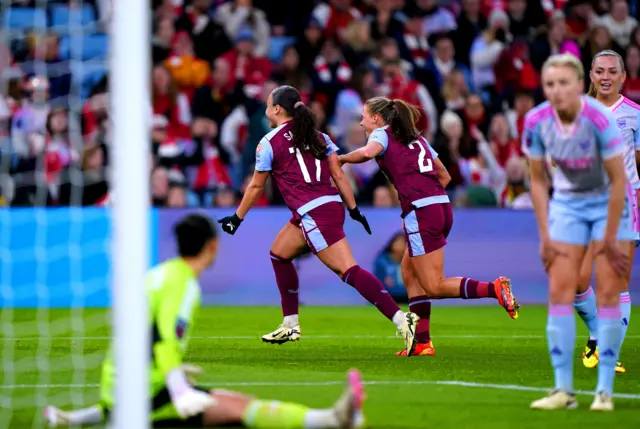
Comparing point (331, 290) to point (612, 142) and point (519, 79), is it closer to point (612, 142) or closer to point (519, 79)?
point (519, 79)

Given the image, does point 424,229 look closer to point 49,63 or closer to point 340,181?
point 340,181

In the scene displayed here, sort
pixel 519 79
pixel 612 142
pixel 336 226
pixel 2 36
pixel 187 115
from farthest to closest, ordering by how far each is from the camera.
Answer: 1. pixel 519 79
2. pixel 187 115
3. pixel 2 36
4. pixel 336 226
5. pixel 612 142

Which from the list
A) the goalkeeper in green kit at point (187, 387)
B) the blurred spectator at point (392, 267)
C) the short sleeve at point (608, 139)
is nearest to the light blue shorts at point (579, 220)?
the short sleeve at point (608, 139)

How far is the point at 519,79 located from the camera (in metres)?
18.0

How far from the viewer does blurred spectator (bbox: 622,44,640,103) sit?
667 inches

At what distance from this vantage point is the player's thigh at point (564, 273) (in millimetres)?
6781

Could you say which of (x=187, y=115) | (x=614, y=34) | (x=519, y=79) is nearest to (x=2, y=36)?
(x=187, y=115)

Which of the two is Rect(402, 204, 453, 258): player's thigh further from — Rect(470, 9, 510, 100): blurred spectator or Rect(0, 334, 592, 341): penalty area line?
Rect(470, 9, 510, 100): blurred spectator

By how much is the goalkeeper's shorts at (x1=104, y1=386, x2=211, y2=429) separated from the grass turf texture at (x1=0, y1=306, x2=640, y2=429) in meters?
0.74

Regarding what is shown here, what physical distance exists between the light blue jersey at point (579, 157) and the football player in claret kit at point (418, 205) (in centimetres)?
298

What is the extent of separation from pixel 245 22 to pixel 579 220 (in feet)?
38.4

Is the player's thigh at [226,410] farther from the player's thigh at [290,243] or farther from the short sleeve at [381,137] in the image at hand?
the player's thigh at [290,243]

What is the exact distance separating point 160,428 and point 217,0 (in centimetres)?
1309

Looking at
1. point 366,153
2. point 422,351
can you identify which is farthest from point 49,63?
point 422,351
